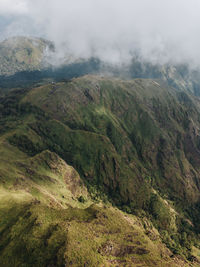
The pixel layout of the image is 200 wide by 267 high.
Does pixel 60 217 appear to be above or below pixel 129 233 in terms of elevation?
above

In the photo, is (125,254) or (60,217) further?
(60,217)

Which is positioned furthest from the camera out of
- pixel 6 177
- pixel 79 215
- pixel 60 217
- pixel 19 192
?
pixel 6 177

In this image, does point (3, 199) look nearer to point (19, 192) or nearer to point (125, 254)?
point (19, 192)

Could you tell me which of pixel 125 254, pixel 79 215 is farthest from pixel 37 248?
pixel 125 254

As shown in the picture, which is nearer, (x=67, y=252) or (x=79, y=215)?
(x=67, y=252)

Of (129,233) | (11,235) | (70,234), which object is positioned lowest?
(129,233)

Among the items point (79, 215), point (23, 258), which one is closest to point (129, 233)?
point (79, 215)

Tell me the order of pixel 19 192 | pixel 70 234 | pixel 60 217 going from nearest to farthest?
pixel 70 234 → pixel 60 217 → pixel 19 192

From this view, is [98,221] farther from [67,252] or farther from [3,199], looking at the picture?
[3,199]

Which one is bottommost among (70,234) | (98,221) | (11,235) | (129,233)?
(129,233)
